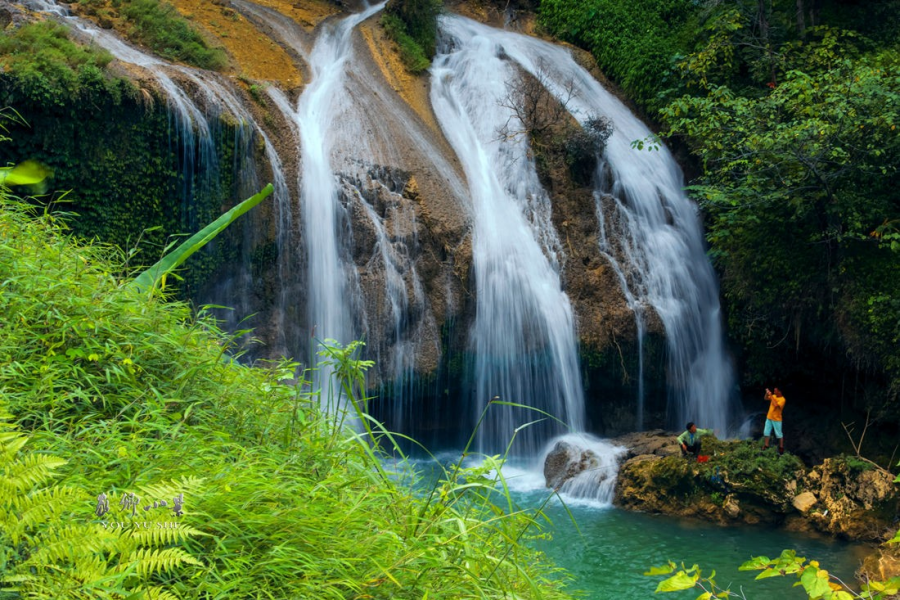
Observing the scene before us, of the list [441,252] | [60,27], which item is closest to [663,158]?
[441,252]

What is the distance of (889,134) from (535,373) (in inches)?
241

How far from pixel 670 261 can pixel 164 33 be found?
9.49m

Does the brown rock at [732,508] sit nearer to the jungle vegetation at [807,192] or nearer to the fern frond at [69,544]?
the jungle vegetation at [807,192]

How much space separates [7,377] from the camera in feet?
12.4

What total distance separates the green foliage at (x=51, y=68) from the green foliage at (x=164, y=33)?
254 centimetres

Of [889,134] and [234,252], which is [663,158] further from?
[234,252]

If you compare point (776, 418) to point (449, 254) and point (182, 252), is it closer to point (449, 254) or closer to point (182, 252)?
point (449, 254)

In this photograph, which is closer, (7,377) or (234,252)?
(7,377)

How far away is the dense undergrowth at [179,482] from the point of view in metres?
2.61

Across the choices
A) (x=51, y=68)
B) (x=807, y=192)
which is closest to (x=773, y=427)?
(x=807, y=192)

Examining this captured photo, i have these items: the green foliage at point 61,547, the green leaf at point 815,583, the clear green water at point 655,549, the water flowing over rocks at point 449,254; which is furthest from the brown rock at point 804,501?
the green foliage at point 61,547

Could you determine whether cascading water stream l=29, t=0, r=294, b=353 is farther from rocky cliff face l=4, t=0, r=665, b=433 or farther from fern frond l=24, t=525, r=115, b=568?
fern frond l=24, t=525, r=115, b=568

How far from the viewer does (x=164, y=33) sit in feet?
42.5

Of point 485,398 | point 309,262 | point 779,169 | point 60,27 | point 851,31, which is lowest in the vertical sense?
point 485,398
